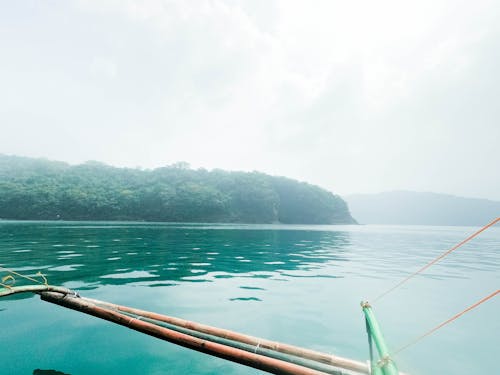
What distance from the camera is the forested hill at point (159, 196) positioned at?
93.6 metres

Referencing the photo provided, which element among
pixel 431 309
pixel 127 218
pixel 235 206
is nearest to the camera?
pixel 431 309

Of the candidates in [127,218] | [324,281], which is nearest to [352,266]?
[324,281]

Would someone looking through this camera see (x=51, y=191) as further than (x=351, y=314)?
Yes

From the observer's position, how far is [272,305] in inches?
350

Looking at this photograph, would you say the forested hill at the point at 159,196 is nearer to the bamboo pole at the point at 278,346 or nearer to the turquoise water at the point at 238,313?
the turquoise water at the point at 238,313

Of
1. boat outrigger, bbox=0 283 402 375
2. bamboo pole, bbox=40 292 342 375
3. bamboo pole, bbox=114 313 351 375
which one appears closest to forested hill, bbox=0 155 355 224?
bamboo pole, bbox=40 292 342 375

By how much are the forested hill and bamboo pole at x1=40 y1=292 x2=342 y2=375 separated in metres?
107

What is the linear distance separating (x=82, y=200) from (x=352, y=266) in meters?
109

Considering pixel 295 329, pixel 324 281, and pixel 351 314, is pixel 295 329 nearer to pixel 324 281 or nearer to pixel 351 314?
pixel 351 314

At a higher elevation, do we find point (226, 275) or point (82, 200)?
point (82, 200)

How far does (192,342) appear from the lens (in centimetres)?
427

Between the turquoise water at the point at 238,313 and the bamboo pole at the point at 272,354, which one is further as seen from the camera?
the turquoise water at the point at 238,313

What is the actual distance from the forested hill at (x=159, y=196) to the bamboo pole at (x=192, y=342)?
352 ft

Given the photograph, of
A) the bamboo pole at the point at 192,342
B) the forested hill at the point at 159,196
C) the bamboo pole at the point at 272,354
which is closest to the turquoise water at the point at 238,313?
the bamboo pole at the point at 272,354
